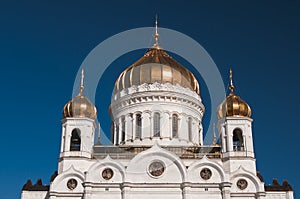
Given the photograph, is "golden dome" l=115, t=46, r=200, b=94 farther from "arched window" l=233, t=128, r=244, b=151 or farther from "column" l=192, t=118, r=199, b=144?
"arched window" l=233, t=128, r=244, b=151

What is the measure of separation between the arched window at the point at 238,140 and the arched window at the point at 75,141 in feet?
32.2

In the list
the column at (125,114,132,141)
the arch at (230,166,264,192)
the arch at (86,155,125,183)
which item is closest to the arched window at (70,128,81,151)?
the arch at (86,155,125,183)

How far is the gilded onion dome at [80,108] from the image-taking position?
2728cm

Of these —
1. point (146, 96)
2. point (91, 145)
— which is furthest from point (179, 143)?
A: point (91, 145)

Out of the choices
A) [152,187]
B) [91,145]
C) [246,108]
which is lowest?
[152,187]

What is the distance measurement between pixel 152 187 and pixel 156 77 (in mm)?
9155

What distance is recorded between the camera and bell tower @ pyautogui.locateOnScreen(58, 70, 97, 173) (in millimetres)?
26422

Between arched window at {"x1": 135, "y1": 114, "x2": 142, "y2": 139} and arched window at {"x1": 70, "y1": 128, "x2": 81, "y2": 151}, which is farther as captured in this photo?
arched window at {"x1": 135, "y1": 114, "x2": 142, "y2": 139}

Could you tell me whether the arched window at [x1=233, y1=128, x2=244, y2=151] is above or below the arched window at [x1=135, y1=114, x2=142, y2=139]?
below

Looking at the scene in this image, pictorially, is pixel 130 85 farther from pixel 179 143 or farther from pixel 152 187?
pixel 152 187

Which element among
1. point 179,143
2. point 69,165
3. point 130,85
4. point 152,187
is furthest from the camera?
point 130,85

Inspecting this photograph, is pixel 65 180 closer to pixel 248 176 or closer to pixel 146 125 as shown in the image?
pixel 146 125

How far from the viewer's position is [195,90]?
3234cm

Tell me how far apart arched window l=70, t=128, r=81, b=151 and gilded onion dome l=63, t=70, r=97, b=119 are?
3.65ft
